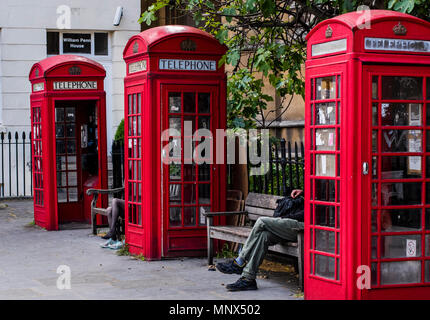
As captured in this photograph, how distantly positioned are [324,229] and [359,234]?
16.7 inches

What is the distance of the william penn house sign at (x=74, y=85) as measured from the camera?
11977 mm

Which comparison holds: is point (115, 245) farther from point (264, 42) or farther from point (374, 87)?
point (374, 87)

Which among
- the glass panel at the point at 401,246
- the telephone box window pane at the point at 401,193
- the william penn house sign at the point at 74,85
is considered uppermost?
the william penn house sign at the point at 74,85

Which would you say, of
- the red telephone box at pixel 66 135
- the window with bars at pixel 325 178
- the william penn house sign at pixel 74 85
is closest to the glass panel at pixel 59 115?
the red telephone box at pixel 66 135

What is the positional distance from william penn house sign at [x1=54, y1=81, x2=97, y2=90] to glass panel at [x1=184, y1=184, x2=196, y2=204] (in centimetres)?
345

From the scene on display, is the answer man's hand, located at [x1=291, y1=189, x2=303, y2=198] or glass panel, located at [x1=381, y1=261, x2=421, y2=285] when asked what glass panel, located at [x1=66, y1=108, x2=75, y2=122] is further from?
glass panel, located at [x1=381, y1=261, x2=421, y2=285]

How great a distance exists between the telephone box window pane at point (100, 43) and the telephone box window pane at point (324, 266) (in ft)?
42.9

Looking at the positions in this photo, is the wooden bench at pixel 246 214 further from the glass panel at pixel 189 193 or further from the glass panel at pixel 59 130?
the glass panel at pixel 59 130

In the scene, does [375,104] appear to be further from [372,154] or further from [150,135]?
[150,135]

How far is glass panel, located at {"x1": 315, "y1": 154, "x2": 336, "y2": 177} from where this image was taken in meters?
6.57

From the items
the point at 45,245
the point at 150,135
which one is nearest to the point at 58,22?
the point at 45,245

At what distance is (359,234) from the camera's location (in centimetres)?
634

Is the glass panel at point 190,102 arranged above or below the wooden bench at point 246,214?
above

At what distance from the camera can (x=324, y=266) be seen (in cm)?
671
